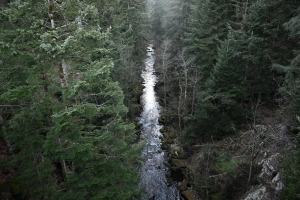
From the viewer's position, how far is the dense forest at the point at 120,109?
8.07 m

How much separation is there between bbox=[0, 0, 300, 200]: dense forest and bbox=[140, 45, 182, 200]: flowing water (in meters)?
0.83

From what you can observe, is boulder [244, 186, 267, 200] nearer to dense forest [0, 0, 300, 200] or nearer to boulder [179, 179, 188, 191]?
dense forest [0, 0, 300, 200]

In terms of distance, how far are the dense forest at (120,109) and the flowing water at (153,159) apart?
0.83 metres

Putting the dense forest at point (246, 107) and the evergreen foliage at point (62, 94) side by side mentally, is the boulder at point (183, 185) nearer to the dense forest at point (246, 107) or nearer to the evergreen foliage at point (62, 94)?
the dense forest at point (246, 107)

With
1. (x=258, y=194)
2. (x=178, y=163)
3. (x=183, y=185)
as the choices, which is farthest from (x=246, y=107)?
(x=183, y=185)

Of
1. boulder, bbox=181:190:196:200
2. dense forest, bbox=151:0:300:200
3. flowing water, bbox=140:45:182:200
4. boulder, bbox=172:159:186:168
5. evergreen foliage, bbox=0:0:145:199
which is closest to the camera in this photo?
evergreen foliage, bbox=0:0:145:199

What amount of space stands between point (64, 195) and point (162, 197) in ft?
29.9

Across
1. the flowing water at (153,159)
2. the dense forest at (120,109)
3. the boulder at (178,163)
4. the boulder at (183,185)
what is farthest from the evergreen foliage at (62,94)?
the boulder at (178,163)

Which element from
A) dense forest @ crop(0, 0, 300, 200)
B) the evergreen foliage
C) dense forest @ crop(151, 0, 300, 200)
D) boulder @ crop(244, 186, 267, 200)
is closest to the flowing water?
dense forest @ crop(0, 0, 300, 200)

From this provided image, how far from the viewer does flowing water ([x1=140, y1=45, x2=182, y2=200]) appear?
1612 cm

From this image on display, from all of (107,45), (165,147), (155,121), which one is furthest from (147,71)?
(107,45)

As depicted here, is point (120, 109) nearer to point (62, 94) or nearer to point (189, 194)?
point (62, 94)

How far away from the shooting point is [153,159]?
19422mm

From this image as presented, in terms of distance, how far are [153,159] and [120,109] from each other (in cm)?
1041
